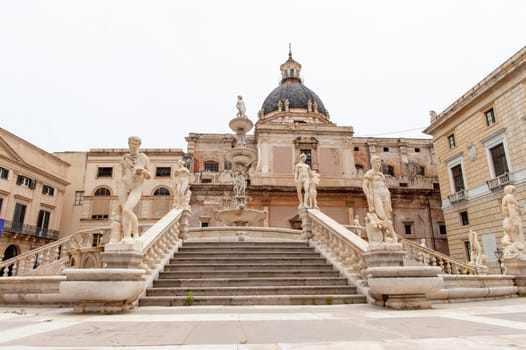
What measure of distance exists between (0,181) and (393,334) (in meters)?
35.3

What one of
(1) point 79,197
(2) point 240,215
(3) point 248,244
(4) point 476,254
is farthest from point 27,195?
(4) point 476,254

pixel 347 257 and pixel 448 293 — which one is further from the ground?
pixel 347 257

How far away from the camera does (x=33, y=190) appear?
32750 millimetres

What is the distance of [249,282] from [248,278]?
10 cm

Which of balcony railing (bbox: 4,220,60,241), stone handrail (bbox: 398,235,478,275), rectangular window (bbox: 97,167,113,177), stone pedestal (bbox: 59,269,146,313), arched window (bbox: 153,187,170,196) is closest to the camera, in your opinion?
stone pedestal (bbox: 59,269,146,313)

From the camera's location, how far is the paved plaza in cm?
314

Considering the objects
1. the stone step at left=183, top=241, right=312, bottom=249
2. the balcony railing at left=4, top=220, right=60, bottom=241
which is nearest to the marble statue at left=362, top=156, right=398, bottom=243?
the stone step at left=183, top=241, right=312, bottom=249

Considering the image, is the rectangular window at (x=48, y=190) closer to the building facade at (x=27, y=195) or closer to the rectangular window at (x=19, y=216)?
the building facade at (x=27, y=195)

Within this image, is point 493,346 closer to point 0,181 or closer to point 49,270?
point 49,270

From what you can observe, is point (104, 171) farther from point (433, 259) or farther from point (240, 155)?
point (433, 259)

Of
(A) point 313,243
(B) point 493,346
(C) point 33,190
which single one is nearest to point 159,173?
(C) point 33,190

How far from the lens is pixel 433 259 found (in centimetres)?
1227

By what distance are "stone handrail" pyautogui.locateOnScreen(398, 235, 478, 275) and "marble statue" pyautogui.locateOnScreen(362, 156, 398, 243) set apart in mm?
5970

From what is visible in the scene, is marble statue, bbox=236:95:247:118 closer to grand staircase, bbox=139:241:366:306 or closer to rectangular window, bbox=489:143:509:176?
grand staircase, bbox=139:241:366:306
